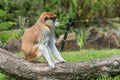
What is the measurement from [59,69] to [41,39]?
2.35ft

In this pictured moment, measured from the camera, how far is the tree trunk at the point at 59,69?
7.90 metres

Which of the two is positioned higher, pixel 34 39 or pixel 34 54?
Answer: pixel 34 39

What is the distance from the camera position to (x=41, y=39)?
8336mm

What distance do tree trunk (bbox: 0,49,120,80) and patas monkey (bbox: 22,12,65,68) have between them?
18 cm

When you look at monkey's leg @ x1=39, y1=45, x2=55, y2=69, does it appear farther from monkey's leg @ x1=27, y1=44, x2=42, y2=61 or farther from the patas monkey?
monkey's leg @ x1=27, y1=44, x2=42, y2=61

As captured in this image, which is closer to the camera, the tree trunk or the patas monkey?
the tree trunk

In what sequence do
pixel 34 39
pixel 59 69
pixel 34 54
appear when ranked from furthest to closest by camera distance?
pixel 34 54 → pixel 34 39 → pixel 59 69

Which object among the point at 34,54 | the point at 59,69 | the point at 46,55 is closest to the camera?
the point at 59,69

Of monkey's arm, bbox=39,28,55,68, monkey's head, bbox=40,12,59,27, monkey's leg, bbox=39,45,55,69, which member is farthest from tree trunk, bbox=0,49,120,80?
monkey's head, bbox=40,12,59,27

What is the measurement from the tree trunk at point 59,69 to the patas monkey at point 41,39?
7.3 inches

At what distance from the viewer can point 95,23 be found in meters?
20.2

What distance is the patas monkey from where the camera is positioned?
8336 millimetres

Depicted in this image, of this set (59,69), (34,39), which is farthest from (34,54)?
(59,69)

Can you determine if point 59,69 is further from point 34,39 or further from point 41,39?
point 34,39
